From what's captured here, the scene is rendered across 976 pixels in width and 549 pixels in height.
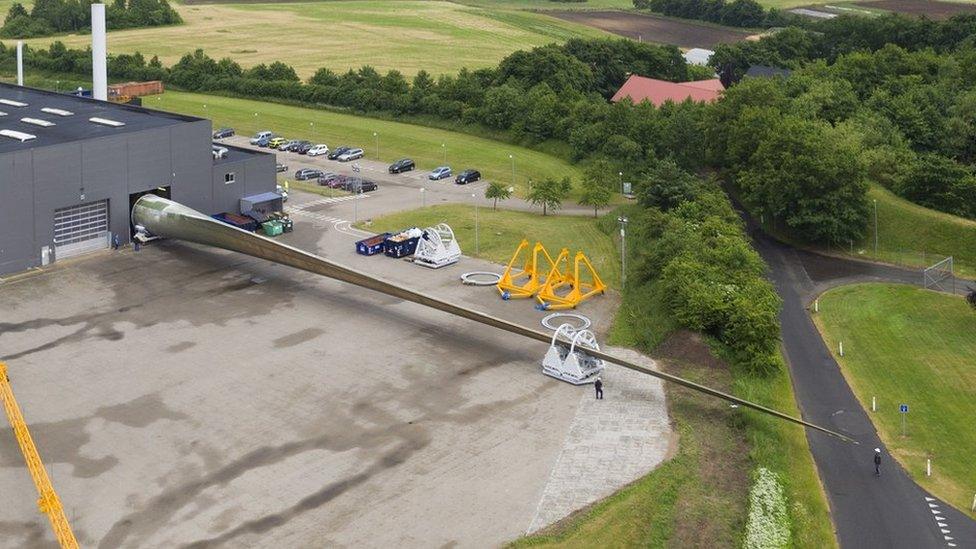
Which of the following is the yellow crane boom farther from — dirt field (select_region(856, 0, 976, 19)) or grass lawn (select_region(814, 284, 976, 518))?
dirt field (select_region(856, 0, 976, 19))

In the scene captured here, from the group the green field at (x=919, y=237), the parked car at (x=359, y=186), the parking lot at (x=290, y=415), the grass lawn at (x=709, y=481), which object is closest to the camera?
the grass lawn at (x=709, y=481)

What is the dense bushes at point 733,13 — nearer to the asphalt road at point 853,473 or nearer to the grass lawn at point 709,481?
the asphalt road at point 853,473

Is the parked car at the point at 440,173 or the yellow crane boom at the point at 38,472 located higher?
the parked car at the point at 440,173

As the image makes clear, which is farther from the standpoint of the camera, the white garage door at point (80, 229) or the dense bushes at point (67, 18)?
the dense bushes at point (67, 18)

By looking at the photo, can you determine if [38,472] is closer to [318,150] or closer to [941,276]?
[941,276]

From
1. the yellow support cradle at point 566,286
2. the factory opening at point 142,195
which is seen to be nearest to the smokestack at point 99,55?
the factory opening at point 142,195

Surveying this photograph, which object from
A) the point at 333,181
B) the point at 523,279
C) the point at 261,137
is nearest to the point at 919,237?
the point at 523,279

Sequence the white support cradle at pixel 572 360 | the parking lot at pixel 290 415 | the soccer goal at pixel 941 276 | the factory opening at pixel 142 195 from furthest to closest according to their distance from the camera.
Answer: the factory opening at pixel 142 195 → the soccer goal at pixel 941 276 → the white support cradle at pixel 572 360 → the parking lot at pixel 290 415
